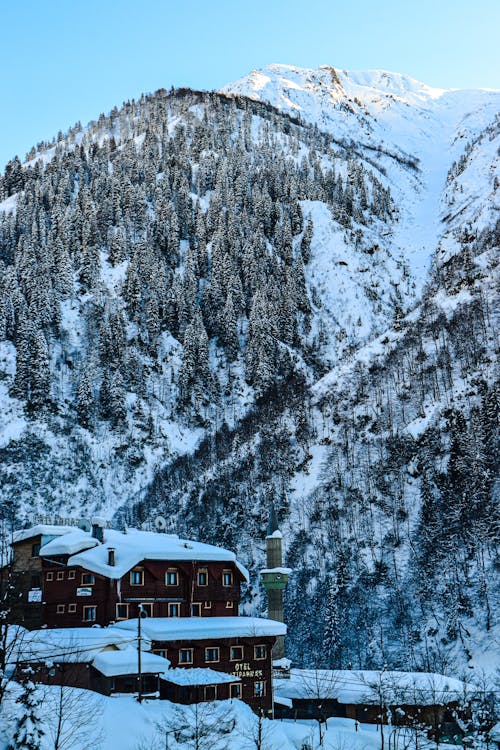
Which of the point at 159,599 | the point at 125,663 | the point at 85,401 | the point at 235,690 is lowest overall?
the point at 235,690

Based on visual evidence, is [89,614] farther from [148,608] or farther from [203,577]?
[203,577]

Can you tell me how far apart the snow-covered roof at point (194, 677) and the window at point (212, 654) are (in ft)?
19.3

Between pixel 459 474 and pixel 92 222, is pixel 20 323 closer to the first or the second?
pixel 92 222

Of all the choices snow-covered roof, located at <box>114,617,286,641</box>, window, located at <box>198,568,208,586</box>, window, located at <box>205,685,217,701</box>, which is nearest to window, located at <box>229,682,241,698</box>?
snow-covered roof, located at <box>114,617,286,641</box>

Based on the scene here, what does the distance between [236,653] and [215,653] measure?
78.1 inches

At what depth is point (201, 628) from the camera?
5222cm

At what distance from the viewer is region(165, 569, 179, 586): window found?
190 ft

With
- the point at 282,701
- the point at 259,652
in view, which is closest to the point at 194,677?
the point at 259,652

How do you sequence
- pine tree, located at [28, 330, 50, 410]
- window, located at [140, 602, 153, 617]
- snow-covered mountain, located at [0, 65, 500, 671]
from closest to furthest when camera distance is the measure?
window, located at [140, 602, 153, 617]
snow-covered mountain, located at [0, 65, 500, 671]
pine tree, located at [28, 330, 50, 410]

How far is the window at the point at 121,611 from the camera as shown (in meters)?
54.3

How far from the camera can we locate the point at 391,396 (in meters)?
128

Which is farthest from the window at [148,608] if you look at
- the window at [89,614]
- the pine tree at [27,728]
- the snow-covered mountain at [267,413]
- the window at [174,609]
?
the snow-covered mountain at [267,413]

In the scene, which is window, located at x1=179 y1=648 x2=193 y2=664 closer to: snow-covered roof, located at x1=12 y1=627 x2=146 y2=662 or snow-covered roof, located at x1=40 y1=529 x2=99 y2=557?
snow-covered roof, located at x1=12 y1=627 x2=146 y2=662

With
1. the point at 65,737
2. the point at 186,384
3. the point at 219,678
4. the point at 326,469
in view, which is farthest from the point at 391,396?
the point at 65,737
